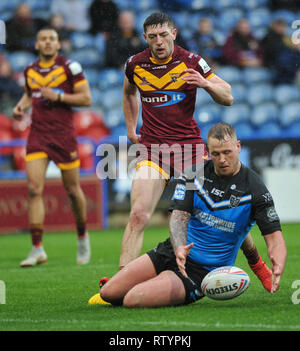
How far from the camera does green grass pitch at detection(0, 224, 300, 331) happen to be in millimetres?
4883

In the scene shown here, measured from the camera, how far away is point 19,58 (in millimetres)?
15594

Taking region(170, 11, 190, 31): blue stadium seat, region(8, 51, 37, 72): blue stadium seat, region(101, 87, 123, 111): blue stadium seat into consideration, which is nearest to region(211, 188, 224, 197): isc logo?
region(101, 87, 123, 111): blue stadium seat

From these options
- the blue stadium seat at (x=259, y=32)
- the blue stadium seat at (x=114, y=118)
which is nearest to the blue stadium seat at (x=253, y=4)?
the blue stadium seat at (x=259, y=32)

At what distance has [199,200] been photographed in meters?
5.71

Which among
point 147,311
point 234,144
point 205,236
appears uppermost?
point 234,144

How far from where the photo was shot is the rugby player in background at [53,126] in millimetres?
9164

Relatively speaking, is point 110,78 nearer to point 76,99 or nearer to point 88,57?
point 88,57

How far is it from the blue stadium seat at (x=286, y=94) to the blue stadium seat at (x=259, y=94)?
0.13 meters

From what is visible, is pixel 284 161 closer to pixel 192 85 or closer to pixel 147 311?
pixel 192 85

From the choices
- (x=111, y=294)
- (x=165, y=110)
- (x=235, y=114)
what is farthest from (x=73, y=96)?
(x=235, y=114)

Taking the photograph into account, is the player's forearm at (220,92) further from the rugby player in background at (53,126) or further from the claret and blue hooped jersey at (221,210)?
the rugby player in background at (53,126)

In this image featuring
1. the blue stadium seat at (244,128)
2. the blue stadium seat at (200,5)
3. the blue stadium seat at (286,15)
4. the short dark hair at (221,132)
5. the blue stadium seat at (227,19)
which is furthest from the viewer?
the blue stadium seat at (286,15)
